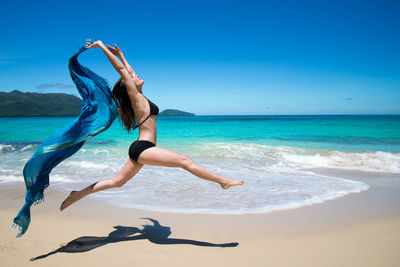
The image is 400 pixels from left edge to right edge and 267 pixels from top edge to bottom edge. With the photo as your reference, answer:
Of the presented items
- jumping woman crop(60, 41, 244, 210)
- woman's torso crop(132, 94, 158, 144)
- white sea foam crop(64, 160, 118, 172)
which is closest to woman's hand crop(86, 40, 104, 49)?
jumping woman crop(60, 41, 244, 210)

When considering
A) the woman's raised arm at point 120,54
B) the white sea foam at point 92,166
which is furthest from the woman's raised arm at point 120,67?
the white sea foam at point 92,166

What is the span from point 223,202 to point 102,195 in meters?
2.39

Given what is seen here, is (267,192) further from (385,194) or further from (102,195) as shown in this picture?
(102,195)

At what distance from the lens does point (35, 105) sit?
65812 mm

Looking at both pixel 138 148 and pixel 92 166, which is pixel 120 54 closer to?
pixel 138 148

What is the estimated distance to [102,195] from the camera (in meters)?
5.11

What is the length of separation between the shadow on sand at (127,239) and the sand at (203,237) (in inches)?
0.4

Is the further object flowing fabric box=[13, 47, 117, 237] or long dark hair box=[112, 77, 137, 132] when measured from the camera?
long dark hair box=[112, 77, 137, 132]

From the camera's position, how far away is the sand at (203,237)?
2771mm

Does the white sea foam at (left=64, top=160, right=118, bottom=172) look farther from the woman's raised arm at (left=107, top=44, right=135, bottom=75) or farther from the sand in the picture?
the woman's raised arm at (left=107, top=44, right=135, bottom=75)

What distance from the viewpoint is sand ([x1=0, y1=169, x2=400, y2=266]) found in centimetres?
277

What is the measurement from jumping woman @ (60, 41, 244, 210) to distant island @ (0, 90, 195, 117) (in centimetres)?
6216

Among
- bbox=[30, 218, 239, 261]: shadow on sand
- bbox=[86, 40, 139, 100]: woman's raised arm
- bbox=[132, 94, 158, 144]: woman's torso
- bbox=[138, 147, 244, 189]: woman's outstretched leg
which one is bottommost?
bbox=[30, 218, 239, 261]: shadow on sand

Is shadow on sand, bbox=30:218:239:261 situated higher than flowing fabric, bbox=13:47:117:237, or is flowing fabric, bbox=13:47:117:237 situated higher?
flowing fabric, bbox=13:47:117:237
